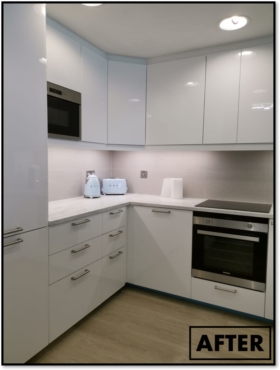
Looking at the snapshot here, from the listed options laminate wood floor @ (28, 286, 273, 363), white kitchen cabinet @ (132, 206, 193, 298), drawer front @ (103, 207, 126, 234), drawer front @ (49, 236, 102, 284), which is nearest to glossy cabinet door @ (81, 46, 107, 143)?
drawer front @ (103, 207, 126, 234)

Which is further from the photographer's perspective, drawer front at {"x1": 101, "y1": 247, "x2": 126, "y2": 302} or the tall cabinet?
drawer front at {"x1": 101, "y1": 247, "x2": 126, "y2": 302}

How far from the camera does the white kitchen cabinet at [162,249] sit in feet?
7.30

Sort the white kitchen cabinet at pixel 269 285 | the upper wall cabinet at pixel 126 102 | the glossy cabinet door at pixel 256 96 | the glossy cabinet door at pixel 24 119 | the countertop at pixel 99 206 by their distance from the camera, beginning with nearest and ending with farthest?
the glossy cabinet door at pixel 24 119 → the countertop at pixel 99 206 → the white kitchen cabinet at pixel 269 285 → the glossy cabinet door at pixel 256 96 → the upper wall cabinet at pixel 126 102

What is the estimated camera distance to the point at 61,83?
194 cm

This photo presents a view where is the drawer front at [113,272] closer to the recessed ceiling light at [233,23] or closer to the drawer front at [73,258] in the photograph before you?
the drawer front at [73,258]

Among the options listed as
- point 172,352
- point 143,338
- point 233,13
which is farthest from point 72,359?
point 233,13

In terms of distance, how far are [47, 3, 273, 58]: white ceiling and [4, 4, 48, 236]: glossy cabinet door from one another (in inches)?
17.8

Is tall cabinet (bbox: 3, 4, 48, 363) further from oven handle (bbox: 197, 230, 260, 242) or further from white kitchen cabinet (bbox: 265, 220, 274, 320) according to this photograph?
white kitchen cabinet (bbox: 265, 220, 274, 320)

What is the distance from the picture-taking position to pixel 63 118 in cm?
198

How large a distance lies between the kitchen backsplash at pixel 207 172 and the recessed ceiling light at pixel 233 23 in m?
1.05

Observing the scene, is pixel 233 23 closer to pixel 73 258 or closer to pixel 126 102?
pixel 126 102

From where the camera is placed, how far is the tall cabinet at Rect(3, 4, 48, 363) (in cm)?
131

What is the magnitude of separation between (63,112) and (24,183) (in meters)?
0.79

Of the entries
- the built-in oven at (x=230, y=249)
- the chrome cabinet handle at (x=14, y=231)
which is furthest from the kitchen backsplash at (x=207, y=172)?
the chrome cabinet handle at (x=14, y=231)
